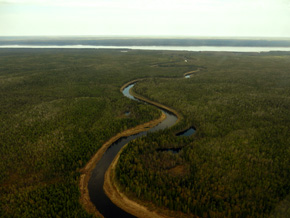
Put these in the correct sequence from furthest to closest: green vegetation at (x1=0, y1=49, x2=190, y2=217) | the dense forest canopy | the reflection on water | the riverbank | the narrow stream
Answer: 1. the reflection on water
2. the riverbank
3. green vegetation at (x1=0, y1=49, x2=190, y2=217)
4. the narrow stream
5. the dense forest canopy

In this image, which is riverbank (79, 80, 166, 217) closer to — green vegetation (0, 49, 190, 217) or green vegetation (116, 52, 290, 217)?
green vegetation (0, 49, 190, 217)

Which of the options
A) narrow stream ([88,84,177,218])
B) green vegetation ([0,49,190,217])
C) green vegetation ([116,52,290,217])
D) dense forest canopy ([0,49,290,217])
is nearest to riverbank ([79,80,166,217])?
narrow stream ([88,84,177,218])

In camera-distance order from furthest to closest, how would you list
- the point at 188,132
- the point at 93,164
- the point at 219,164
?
the point at 188,132
the point at 93,164
the point at 219,164

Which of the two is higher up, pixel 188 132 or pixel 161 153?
pixel 161 153

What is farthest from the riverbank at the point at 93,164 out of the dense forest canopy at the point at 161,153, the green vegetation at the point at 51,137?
the dense forest canopy at the point at 161,153

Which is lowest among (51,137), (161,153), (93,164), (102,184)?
(102,184)

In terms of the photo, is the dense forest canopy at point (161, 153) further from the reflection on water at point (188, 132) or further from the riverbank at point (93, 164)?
the reflection on water at point (188, 132)

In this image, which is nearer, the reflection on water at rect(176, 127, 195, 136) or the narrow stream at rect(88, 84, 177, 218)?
the narrow stream at rect(88, 84, 177, 218)

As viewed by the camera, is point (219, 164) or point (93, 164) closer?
point (219, 164)

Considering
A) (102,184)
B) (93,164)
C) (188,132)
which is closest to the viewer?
Answer: (102,184)

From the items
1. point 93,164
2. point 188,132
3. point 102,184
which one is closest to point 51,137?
point 93,164

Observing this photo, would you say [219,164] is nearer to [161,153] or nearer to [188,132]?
[161,153]
